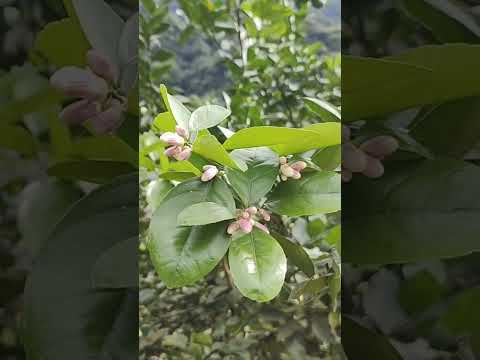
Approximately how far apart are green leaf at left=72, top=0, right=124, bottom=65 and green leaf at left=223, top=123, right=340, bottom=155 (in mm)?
250

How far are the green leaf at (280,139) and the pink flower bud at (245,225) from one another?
12 cm

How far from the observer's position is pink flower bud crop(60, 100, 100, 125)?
84 centimetres

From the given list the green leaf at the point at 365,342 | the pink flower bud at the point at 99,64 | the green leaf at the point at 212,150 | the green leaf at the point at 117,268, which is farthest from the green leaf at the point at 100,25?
the green leaf at the point at 365,342

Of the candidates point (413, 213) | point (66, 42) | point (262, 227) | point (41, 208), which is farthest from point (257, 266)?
point (66, 42)

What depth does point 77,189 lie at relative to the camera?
2.83 ft

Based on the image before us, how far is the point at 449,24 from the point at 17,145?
2.56 ft

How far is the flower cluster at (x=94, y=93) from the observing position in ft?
2.74

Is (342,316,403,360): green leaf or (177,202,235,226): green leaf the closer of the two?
(177,202,235,226): green leaf

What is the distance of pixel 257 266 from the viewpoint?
79cm

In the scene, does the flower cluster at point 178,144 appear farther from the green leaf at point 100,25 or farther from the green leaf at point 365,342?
the green leaf at point 365,342

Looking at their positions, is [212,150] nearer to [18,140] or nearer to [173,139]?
[173,139]

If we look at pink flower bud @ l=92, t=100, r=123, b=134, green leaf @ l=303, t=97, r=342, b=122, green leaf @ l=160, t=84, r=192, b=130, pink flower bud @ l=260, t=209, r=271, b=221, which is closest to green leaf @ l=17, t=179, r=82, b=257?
pink flower bud @ l=92, t=100, r=123, b=134

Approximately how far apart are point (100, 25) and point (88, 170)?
248 mm

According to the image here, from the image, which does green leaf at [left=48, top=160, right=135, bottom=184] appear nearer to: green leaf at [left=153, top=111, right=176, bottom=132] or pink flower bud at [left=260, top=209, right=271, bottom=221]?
green leaf at [left=153, top=111, right=176, bottom=132]
